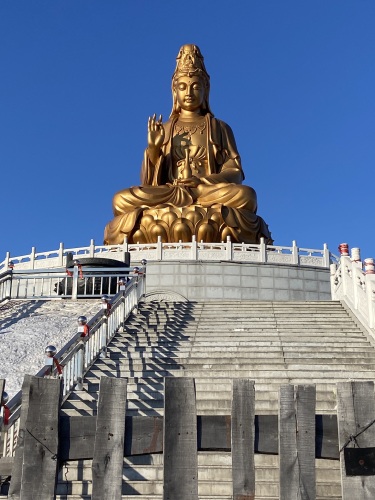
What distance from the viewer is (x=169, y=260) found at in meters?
16.7

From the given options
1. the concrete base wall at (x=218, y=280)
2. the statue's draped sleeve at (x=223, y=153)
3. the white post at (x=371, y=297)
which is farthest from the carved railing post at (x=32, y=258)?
the white post at (x=371, y=297)

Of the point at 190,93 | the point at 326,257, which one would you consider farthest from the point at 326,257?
the point at 190,93

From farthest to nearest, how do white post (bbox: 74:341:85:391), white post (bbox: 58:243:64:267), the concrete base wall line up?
1. white post (bbox: 58:243:64:267)
2. the concrete base wall
3. white post (bbox: 74:341:85:391)

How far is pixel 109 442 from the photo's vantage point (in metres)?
2.72

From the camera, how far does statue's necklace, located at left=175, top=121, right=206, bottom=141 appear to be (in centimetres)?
2211

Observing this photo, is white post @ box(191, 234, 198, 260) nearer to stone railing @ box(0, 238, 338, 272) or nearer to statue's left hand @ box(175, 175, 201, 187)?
stone railing @ box(0, 238, 338, 272)

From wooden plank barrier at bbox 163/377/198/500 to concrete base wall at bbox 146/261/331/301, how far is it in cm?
1374

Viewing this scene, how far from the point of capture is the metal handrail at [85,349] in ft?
16.8

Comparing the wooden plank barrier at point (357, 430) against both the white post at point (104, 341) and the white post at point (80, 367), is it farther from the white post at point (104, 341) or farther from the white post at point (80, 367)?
the white post at point (104, 341)

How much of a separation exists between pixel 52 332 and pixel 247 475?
6912 millimetres

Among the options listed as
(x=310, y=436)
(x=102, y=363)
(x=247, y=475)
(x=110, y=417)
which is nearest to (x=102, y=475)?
(x=110, y=417)

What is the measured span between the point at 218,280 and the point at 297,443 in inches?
548

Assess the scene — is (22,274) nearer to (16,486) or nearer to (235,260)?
(235,260)

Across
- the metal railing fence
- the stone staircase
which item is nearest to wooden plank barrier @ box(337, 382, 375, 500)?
the stone staircase
